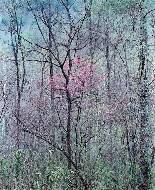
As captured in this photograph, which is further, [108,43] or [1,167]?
[108,43]

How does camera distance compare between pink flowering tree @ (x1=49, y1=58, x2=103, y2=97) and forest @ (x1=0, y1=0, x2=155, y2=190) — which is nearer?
forest @ (x1=0, y1=0, x2=155, y2=190)

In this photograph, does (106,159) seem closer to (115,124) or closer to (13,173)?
(115,124)

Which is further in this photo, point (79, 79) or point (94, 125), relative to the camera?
point (79, 79)

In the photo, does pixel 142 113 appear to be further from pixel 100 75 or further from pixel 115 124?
pixel 100 75

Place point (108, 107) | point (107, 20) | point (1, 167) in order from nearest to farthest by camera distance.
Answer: point (1, 167), point (108, 107), point (107, 20)

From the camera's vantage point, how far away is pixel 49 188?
33.9 feet

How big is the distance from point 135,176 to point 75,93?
6899 millimetres

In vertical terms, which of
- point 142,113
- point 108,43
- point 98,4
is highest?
point 98,4

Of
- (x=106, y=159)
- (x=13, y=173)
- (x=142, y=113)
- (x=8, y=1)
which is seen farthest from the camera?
(x=8, y=1)

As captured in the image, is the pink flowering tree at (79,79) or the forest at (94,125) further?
the pink flowering tree at (79,79)

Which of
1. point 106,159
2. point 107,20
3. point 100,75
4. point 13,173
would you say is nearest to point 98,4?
point 107,20

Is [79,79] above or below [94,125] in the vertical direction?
above

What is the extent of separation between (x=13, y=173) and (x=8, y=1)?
13221 mm

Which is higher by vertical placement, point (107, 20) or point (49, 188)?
point (107, 20)
